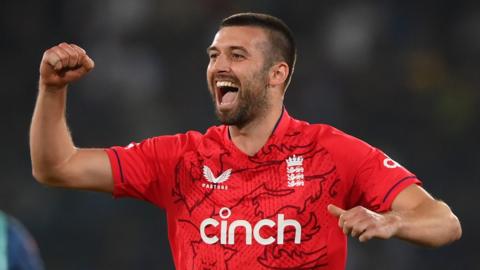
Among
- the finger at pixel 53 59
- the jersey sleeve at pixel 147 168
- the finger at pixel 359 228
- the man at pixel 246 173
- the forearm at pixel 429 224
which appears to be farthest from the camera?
the jersey sleeve at pixel 147 168

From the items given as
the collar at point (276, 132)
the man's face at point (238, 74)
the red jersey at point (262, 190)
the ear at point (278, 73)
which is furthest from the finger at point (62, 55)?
the ear at point (278, 73)

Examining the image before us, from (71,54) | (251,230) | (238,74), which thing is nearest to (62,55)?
(71,54)

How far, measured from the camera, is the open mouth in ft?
13.7

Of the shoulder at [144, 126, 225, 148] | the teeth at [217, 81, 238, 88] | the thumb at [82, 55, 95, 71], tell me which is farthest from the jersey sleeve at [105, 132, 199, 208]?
the thumb at [82, 55, 95, 71]

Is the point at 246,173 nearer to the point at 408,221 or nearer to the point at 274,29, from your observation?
the point at 274,29

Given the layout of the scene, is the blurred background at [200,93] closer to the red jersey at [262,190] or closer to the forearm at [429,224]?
the red jersey at [262,190]

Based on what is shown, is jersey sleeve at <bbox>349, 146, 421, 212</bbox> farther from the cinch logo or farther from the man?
the cinch logo

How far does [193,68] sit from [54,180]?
18.2 feet

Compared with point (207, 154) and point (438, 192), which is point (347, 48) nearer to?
point (438, 192)

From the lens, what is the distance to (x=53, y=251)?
8398 millimetres

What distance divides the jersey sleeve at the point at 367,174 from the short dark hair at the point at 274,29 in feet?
1.64

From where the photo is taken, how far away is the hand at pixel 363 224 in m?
3.22

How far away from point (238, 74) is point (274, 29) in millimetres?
301

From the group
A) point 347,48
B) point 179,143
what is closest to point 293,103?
point 347,48
